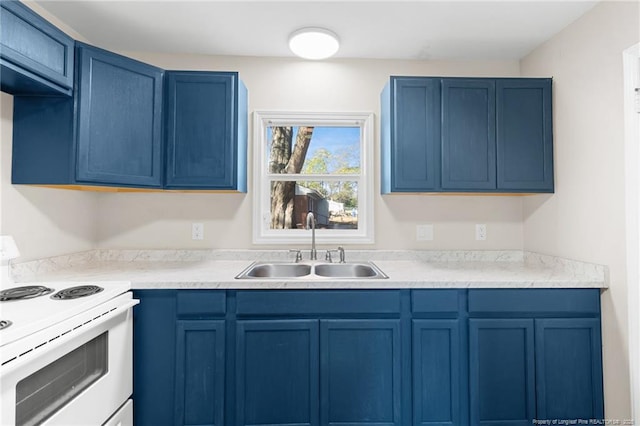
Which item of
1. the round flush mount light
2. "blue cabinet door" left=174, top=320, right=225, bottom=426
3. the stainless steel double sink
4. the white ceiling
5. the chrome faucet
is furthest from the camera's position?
the chrome faucet

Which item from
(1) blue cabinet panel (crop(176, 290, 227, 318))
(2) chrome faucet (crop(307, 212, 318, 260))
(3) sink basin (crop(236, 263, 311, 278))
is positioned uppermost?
(2) chrome faucet (crop(307, 212, 318, 260))

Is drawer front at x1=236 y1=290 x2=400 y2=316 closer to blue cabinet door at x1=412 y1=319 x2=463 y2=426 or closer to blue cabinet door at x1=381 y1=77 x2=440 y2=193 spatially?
blue cabinet door at x1=412 y1=319 x2=463 y2=426

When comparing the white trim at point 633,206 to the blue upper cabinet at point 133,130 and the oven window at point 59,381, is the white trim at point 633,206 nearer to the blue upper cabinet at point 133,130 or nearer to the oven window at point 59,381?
the blue upper cabinet at point 133,130

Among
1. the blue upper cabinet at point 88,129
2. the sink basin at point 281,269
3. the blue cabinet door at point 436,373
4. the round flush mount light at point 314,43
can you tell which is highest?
the round flush mount light at point 314,43

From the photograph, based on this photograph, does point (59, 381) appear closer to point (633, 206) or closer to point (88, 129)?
point (88, 129)

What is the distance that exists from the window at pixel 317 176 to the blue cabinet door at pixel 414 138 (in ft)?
1.24

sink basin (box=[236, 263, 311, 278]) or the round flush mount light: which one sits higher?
the round flush mount light

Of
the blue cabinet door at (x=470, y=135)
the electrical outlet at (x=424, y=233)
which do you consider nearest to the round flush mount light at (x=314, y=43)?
the blue cabinet door at (x=470, y=135)

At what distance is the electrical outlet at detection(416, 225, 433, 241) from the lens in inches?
94.3

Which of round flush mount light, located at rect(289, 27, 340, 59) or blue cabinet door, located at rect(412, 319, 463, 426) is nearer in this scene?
blue cabinet door, located at rect(412, 319, 463, 426)

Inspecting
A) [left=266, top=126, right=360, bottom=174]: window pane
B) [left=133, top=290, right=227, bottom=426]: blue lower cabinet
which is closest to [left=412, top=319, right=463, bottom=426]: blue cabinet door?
[left=133, top=290, right=227, bottom=426]: blue lower cabinet

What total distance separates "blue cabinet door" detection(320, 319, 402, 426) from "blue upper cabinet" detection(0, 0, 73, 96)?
1856 millimetres

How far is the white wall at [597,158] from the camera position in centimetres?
161

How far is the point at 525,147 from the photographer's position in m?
2.06
